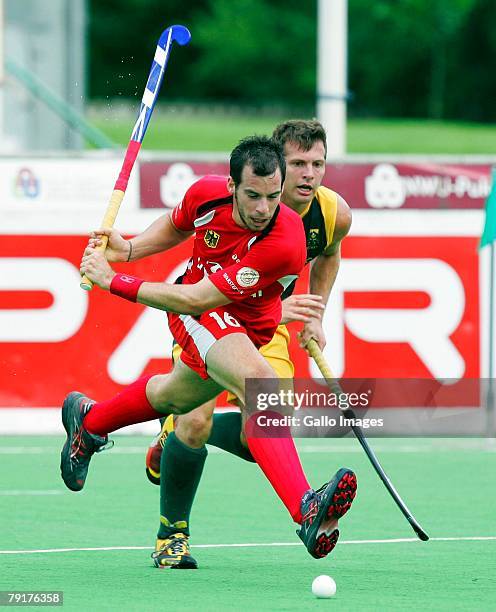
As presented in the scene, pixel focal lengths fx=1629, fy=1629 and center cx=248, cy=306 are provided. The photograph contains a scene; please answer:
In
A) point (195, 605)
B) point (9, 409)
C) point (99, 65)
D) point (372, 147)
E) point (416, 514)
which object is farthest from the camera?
point (99, 65)

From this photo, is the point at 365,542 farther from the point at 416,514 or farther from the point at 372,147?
the point at 372,147

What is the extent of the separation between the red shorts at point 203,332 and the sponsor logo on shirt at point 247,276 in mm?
215

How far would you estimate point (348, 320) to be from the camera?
34.9 feet

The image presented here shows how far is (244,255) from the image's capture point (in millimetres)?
6383

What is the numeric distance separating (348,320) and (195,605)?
5047 mm

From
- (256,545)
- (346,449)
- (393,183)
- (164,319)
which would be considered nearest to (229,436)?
(256,545)

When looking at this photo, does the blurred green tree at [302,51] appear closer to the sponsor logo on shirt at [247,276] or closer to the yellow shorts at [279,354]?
the yellow shorts at [279,354]

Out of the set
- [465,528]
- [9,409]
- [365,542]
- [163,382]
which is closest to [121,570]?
[163,382]

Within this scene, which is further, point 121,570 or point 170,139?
point 170,139

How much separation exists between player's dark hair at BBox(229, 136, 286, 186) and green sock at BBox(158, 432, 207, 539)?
1208 millimetres

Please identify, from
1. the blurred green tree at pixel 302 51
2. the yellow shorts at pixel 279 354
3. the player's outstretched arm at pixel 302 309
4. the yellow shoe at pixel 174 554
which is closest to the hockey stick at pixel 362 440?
the player's outstretched arm at pixel 302 309

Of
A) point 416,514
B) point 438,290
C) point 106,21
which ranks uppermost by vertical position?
point 106,21

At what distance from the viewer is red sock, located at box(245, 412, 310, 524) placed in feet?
19.9

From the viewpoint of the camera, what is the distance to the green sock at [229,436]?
743 cm
